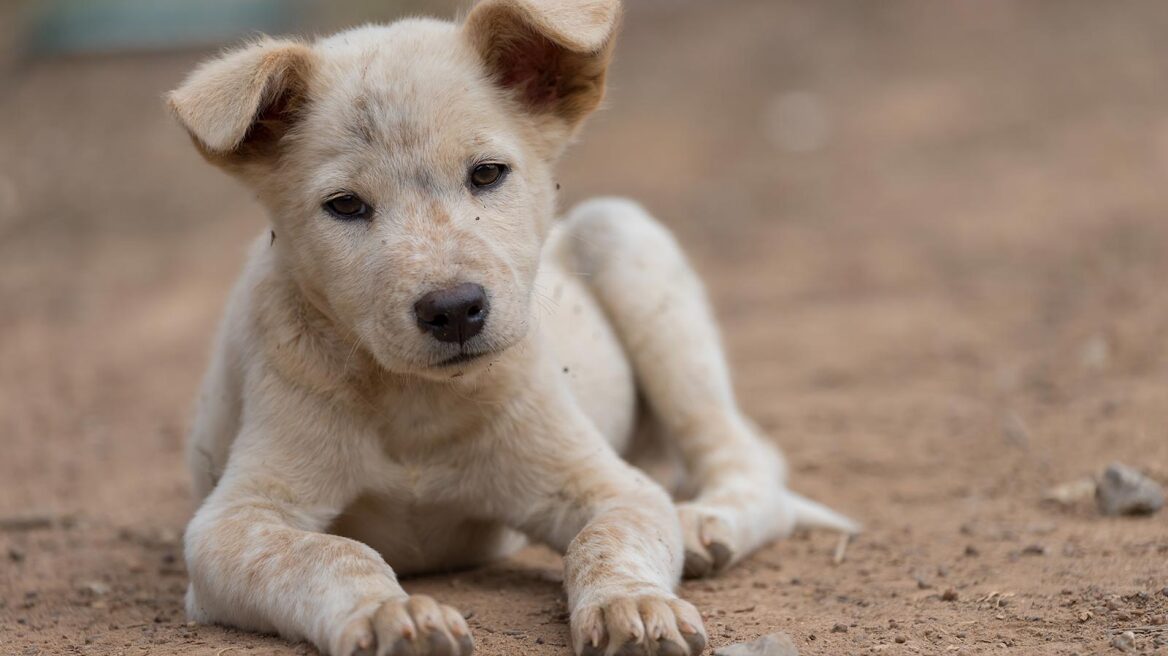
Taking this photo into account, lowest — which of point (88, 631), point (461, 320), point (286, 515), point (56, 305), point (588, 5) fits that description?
point (56, 305)

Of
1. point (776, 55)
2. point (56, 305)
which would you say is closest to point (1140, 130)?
point (776, 55)

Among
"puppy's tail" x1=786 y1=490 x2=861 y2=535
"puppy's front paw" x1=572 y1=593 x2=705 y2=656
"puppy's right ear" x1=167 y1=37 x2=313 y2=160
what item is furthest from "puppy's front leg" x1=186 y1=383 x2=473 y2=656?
"puppy's tail" x1=786 y1=490 x2=861 y2=535

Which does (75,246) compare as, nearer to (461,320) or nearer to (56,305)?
(56,305)

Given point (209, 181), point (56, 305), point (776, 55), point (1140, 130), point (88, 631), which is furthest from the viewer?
point (776, 55)

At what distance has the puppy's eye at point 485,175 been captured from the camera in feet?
14.2

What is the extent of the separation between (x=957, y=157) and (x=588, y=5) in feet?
32.7

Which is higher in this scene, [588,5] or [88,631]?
[588,5]

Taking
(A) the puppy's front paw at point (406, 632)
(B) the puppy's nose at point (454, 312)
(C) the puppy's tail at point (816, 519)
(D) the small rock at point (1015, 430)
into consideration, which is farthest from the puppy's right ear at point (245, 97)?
(D) the small rock at point (1015, 430)

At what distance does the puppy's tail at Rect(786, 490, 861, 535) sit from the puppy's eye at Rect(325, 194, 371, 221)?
2.44m

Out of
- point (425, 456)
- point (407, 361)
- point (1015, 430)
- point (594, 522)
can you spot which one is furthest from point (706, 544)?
point (1015, 430)

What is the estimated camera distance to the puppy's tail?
19.1 feet

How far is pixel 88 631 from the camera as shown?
4.37 m

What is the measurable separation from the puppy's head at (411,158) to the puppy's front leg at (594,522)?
595 mm

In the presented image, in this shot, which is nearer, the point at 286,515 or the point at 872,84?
the point at 286,515
